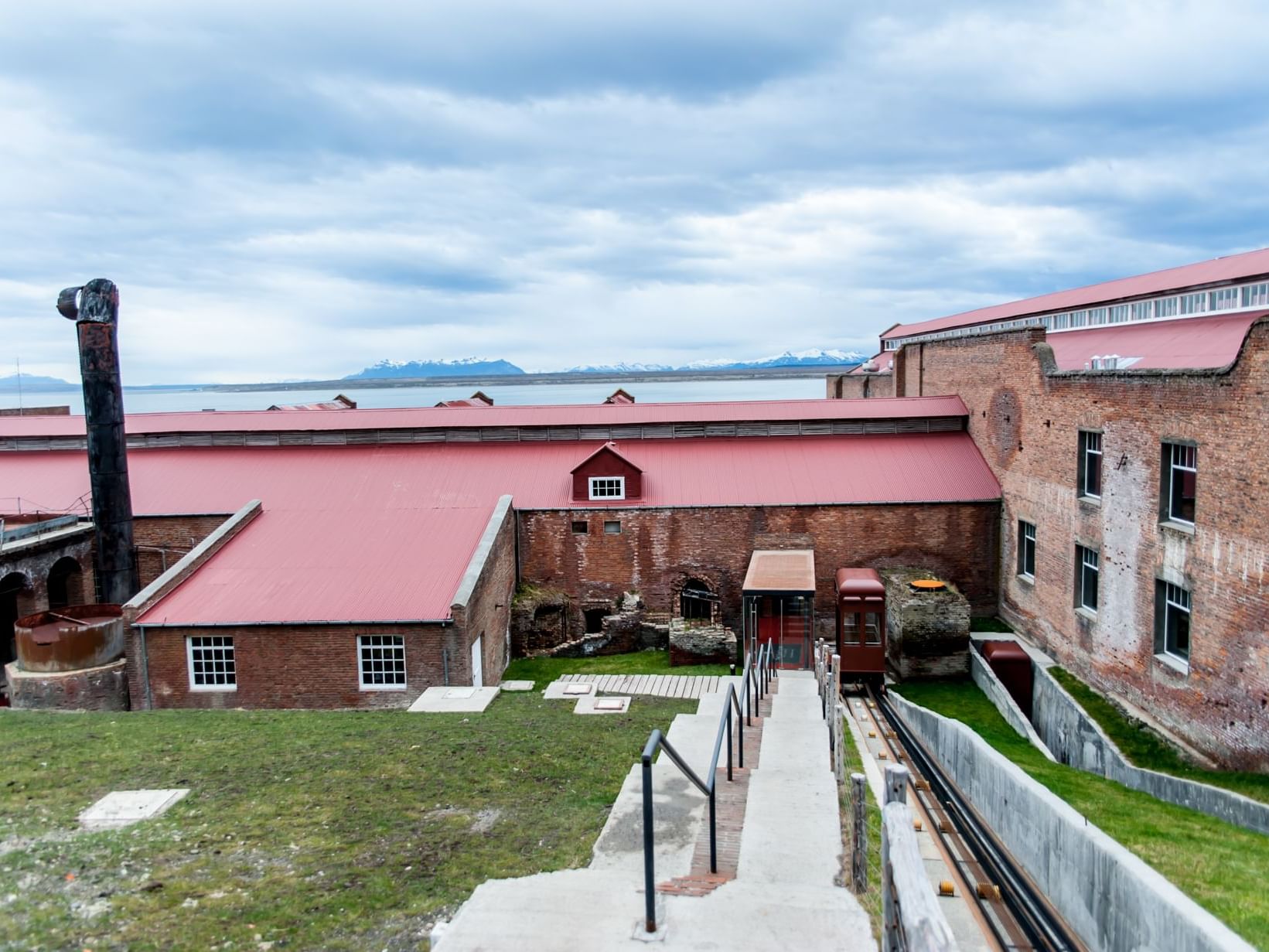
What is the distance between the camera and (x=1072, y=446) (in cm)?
2130

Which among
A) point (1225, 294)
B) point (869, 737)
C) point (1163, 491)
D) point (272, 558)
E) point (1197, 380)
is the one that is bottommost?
point (869, 737)

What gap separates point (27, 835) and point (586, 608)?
18.5 metres

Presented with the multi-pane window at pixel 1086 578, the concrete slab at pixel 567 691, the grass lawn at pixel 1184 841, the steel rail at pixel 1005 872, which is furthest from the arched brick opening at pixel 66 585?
the multi-pane window at pixel 1086 578

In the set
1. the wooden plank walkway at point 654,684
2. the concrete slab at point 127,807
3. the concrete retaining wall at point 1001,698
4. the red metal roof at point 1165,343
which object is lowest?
the concrete retaining wall at point 1001,698

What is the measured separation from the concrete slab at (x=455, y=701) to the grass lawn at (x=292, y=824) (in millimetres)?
1687

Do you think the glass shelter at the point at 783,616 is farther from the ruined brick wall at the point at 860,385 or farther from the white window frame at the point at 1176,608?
the ruined brick wall at the point at 860,385

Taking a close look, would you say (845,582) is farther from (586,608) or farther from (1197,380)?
(1197,380)

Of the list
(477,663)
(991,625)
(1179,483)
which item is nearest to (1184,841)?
(1179,483)

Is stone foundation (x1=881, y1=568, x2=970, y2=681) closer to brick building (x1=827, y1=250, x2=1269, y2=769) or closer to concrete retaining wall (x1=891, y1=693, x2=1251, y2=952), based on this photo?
brick building (x1=827, y1=250, x2=1269, y2=769)

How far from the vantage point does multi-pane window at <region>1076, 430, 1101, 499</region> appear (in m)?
20.3

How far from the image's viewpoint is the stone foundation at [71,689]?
20109 millimetres

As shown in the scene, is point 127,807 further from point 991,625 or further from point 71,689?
point 991,625

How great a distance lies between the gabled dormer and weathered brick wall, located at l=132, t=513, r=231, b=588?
11.9 m

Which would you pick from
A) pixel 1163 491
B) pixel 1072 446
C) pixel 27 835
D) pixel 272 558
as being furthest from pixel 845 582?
pixel 27 835
